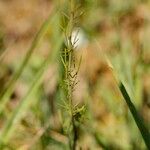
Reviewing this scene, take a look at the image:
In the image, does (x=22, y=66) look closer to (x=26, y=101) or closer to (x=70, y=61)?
(x=26, y=101)

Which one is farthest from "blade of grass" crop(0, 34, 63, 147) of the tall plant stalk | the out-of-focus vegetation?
the tall plant stalk

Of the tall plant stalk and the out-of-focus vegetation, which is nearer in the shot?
the tall plant stalk

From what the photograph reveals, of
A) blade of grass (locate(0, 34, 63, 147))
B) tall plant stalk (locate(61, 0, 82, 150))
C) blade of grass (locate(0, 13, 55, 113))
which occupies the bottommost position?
tall plant stalk (locate(61, 0, 82, 150))

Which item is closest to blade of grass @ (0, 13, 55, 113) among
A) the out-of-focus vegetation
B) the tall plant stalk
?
the out-of-focus vegetation

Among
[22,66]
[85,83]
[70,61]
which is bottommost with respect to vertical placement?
[70,61]

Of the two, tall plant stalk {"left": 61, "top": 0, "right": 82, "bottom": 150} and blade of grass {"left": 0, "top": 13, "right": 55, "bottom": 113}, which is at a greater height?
blade of grass {"left": 0, "top": 13, "right": 55, "bottom": 113}

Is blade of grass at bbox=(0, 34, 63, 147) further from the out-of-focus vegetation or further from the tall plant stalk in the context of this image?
the tall plant stalk

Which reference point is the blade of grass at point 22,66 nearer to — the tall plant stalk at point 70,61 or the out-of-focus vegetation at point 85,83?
the out-of-focus vegetation at point 85,83

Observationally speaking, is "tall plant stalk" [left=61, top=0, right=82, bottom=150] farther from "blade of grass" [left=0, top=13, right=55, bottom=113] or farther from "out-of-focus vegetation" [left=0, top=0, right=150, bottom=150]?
"blade of grass" [left=0, top=13, right=55, bottom=113]

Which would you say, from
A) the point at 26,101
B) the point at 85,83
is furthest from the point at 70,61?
the point at 85,83
